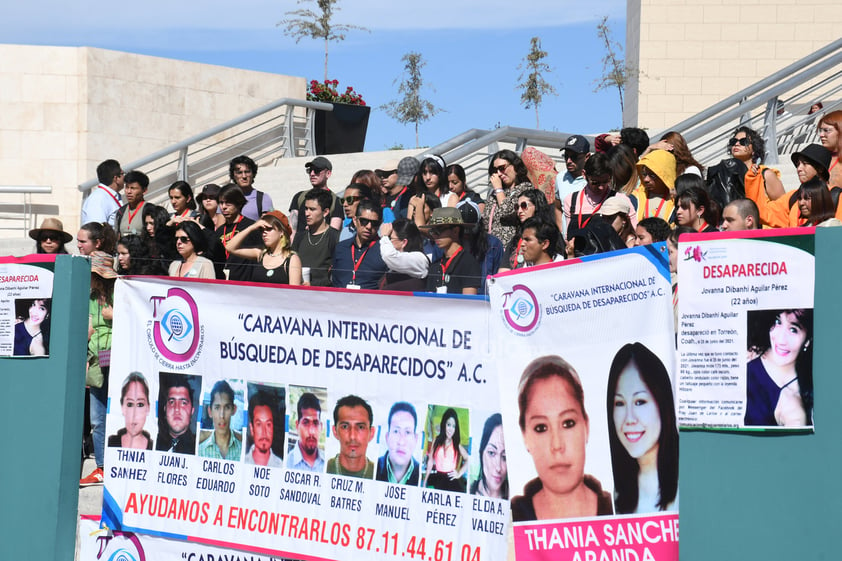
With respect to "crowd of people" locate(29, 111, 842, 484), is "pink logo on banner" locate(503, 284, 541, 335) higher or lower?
lower

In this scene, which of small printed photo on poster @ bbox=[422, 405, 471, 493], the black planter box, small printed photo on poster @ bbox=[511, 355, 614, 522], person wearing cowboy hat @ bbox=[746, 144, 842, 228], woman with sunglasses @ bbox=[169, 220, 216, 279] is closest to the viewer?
small printed photo on poster @ bbox=[511, 355, 614, 522]

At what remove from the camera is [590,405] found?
470 cm

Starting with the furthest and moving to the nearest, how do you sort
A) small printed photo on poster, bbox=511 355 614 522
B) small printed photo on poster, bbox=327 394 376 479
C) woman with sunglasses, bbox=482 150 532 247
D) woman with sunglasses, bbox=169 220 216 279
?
woman with sunglasses, bbox=482 150 532 247 < woman with sunglasses, bbox=169 220 216 279 < small printed photo on poster, bbox=327 394 376 479 < small printed photo on poster, bbox=511 355 614 522

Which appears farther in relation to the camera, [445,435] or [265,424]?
[265,424]

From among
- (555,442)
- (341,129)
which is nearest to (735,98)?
(341,129)

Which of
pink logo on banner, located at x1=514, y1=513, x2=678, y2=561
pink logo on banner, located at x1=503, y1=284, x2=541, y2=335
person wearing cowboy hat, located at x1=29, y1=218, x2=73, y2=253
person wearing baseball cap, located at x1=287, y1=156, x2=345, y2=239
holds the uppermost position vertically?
person wearing baseball cap, located at x1=287, y1=156, x2=345, y2=239

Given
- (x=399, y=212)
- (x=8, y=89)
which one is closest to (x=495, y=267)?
(x=399, y=212)

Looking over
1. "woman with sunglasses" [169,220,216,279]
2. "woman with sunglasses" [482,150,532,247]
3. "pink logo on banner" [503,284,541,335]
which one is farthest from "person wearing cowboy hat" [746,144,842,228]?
"woman with sunglasses" [169,220,216,279]

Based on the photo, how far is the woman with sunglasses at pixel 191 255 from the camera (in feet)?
21.0

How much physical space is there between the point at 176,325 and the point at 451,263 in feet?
4.56

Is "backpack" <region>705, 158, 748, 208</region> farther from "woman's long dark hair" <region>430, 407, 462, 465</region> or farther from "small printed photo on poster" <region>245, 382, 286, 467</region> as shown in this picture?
"small printed photo on poster" <region>245, 382, 286, 467</region>

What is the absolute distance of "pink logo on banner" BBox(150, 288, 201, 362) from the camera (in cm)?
572

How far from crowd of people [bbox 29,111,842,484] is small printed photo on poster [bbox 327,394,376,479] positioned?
21.3 inches

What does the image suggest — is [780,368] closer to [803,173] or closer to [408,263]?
[408,263]
